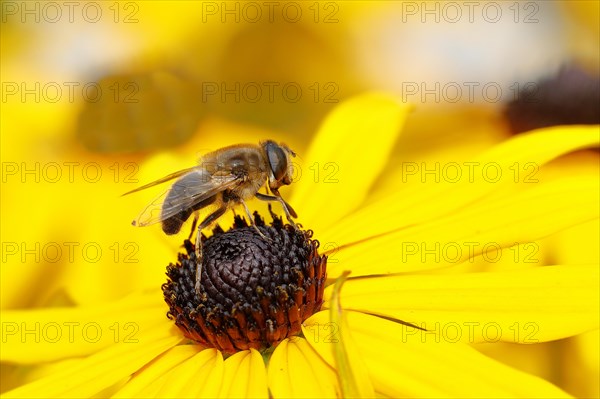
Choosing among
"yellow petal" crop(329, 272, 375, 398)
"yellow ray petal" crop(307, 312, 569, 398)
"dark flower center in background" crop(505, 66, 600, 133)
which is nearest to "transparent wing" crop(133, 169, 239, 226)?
"yellow ray petal" crop(307, 312, 569, 398)

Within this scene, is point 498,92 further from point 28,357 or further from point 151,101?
point 28,357

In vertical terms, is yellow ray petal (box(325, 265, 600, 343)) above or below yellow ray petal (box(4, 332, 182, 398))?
above

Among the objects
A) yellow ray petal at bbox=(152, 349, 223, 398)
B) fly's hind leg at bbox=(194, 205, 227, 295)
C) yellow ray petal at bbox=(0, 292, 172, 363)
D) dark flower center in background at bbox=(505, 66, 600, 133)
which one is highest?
dark flower center in background at bbox=(505, 66, 600, 133)

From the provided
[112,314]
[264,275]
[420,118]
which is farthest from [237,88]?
[264,275]

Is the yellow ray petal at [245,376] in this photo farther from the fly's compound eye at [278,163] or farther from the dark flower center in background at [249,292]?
the fly's compound eye at [278,163]

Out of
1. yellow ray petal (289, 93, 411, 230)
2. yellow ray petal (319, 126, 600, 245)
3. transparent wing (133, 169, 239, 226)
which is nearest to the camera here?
transparent wing (133, 169, 239, 226)

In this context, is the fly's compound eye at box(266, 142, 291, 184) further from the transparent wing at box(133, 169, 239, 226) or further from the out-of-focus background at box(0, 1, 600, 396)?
the out-of-focus background at box(0, 1, 600, 396)

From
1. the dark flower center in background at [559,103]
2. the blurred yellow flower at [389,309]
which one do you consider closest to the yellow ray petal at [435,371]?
the blurred yellow flower at [389,309]

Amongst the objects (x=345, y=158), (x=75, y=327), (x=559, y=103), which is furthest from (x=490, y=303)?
(x=559, y=103)
